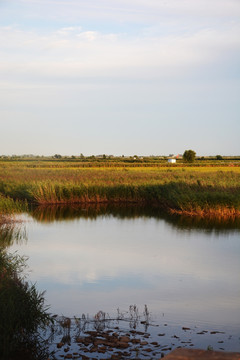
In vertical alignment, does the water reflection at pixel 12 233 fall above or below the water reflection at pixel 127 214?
below

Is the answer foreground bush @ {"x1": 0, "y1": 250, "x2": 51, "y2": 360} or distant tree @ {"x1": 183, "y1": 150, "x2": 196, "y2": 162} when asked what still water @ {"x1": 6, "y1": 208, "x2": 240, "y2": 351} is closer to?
foreground bush @ {"x1": 0, "y1": 250, "x2": 51, "y2": 360}

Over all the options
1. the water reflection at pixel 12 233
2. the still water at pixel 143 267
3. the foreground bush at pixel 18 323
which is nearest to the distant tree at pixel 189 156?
the still water at pixel 143 267

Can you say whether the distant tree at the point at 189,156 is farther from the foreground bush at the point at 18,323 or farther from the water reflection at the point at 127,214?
the foreground bush at the point at 18,323

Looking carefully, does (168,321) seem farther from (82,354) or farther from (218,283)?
(218,283)

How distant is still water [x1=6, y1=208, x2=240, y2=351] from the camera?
7555mm

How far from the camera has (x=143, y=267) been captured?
10.9 metres

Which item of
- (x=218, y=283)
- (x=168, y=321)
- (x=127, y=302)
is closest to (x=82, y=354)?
(x=168, y=321)

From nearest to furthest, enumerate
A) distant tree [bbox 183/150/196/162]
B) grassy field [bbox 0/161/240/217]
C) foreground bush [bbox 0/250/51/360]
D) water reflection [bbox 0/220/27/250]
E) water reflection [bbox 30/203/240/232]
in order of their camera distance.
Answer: foreground bush [bbox 0/250/51/360] < water reflection [bbox 0/220/27/250] < water reflection [bbox 30/203/240/232] < grassy field [bbox 0/161/240/217] < distant tree [bbox 183/150/196/162]

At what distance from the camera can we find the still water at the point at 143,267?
7555mm

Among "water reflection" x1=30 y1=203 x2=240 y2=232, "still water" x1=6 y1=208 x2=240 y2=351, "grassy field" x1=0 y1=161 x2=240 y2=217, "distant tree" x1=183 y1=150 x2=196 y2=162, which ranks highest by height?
"distant tree" x1=183 y1=150 x2=196 y2=162

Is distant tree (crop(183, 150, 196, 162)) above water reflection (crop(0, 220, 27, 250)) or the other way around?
above

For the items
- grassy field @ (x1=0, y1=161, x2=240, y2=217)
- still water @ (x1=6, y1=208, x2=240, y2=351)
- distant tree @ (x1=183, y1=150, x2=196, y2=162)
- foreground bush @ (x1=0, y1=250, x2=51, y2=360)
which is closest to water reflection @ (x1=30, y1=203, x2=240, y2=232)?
still water @ (x1=6, y1=208, x2=240, y2=351)

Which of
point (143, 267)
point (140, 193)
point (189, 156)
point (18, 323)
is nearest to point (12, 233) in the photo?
point (143, 267)

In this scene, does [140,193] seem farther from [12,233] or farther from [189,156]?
[189,156]
